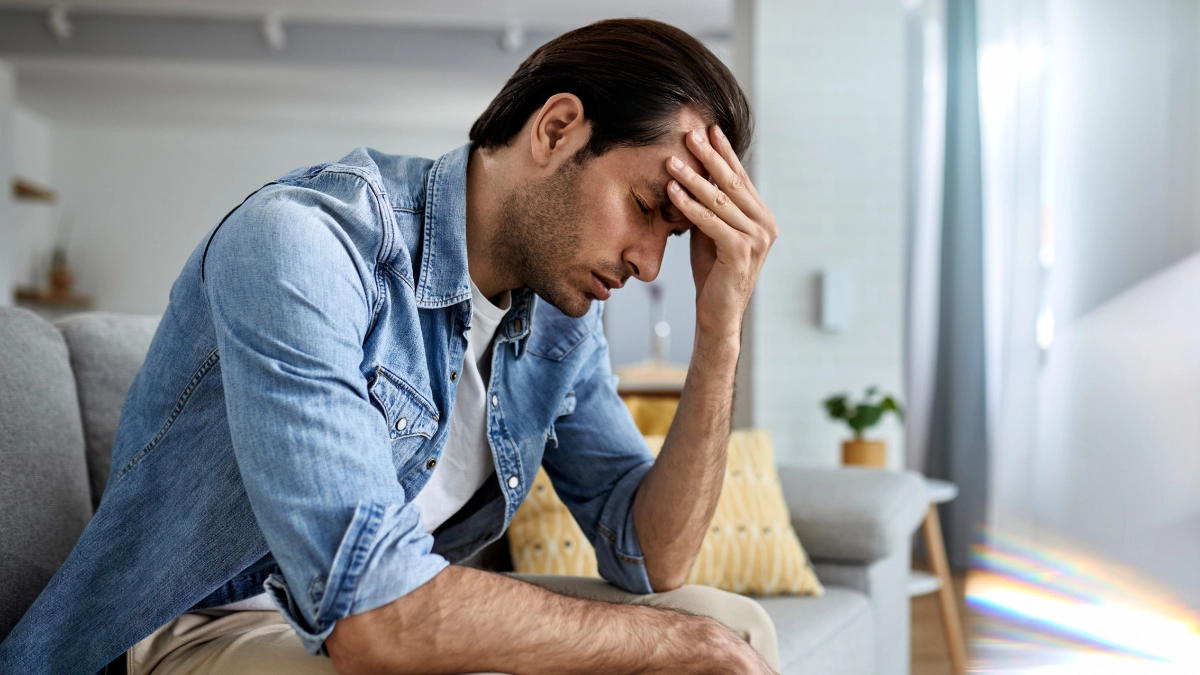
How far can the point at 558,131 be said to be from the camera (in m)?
1.05

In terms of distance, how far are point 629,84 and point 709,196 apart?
0.15 metres

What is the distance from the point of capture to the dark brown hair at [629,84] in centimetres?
102

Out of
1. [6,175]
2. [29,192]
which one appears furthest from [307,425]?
[29,192]

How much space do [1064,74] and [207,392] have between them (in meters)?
3.17

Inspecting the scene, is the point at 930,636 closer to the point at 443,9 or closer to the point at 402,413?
the point at 402,413

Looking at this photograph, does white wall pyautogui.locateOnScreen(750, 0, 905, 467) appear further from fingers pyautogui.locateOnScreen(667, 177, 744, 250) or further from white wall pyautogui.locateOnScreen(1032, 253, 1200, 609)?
fingers pyautogui.locateOnScreen(667, 177, 744, 250)

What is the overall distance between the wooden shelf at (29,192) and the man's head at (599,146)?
6.52m

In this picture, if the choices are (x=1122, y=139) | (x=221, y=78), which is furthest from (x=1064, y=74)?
(x=221, y=78)

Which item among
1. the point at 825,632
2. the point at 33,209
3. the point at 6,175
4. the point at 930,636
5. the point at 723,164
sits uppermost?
the point at 6,175

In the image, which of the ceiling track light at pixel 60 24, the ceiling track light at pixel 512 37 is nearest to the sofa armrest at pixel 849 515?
the ceiling track light at pixel 512 37

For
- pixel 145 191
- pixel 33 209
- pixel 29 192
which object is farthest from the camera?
pixel 145 191

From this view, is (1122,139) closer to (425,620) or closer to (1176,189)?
(1176,189)

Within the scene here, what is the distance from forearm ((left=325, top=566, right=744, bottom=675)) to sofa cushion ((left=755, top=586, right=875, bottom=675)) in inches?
22.4

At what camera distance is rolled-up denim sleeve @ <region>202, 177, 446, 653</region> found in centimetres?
73
